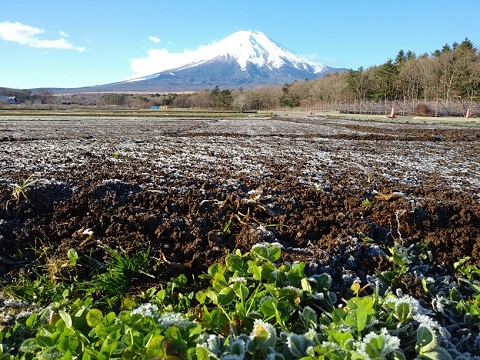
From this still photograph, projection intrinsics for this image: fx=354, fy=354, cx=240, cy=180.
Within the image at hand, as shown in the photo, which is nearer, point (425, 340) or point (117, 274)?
point (425, 340)

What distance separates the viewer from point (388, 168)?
5.15 m

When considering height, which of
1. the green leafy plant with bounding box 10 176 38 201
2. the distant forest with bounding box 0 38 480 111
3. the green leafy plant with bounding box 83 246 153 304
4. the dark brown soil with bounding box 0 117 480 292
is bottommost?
the green leafy plant with bounding box 83 246 153 304

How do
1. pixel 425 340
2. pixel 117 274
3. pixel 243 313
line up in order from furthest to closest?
pixel 117 274, pixel 243 313, pixel 425 340

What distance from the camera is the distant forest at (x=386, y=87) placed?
4325cm

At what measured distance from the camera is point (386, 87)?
195ft

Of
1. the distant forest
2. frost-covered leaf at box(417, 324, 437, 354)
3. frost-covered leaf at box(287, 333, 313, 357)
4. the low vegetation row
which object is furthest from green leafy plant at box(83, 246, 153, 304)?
the distant forest

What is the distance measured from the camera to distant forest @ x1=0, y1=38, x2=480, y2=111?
1703 inches

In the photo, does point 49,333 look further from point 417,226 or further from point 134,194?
point 417,226

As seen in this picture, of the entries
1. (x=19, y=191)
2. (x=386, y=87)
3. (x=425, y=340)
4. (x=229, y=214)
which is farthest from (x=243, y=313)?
(x=386, y=87)

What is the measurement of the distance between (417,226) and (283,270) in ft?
4.85

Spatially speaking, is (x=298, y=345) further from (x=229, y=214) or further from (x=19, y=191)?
(x=19, y=191)

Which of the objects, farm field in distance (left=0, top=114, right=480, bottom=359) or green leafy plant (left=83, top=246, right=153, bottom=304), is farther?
green leafy plant (left=83, top=246, right=153, bottom=304)

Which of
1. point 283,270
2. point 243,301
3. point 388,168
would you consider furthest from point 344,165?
point 243,301

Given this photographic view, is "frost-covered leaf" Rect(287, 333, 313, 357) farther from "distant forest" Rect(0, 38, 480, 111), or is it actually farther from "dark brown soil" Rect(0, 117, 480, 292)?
"distant forest" Rect(0, 38, 480, 111)
